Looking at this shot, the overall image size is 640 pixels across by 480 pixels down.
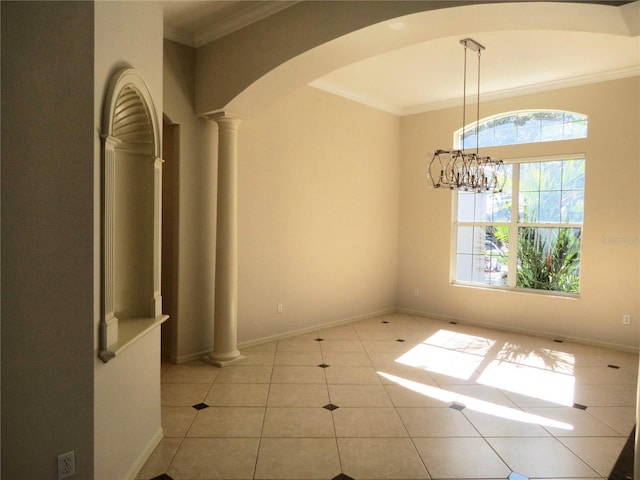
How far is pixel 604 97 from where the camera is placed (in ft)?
18.0

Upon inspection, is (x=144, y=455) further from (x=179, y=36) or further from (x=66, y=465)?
(x=179, y=36)

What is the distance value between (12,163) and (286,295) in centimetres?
402

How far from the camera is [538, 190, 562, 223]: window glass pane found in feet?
A: 19.8

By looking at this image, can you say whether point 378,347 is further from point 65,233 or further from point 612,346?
point 65,233

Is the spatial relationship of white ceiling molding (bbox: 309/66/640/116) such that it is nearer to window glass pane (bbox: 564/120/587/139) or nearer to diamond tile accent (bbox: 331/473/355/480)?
window glass pane (bbox: 564/120/587/139)

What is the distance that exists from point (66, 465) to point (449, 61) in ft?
16.4

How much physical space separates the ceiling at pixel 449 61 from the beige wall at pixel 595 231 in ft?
0.73

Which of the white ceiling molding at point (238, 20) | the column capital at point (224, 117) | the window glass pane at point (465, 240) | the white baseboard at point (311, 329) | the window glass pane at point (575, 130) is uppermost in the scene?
the white ceiling molding at point (238, 20)

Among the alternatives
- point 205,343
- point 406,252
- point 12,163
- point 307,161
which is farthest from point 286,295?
point 12,163

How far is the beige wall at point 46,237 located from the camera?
1943 mm

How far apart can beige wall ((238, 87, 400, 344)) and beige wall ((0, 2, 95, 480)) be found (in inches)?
120

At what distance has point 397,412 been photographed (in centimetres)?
359

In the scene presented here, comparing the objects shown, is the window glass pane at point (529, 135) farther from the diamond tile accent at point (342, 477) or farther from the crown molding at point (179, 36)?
the diamond tile accent at point (342, 477)

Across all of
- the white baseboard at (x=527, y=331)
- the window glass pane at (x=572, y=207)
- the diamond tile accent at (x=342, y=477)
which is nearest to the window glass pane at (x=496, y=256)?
the white baseboard at (x=527, y=331)
